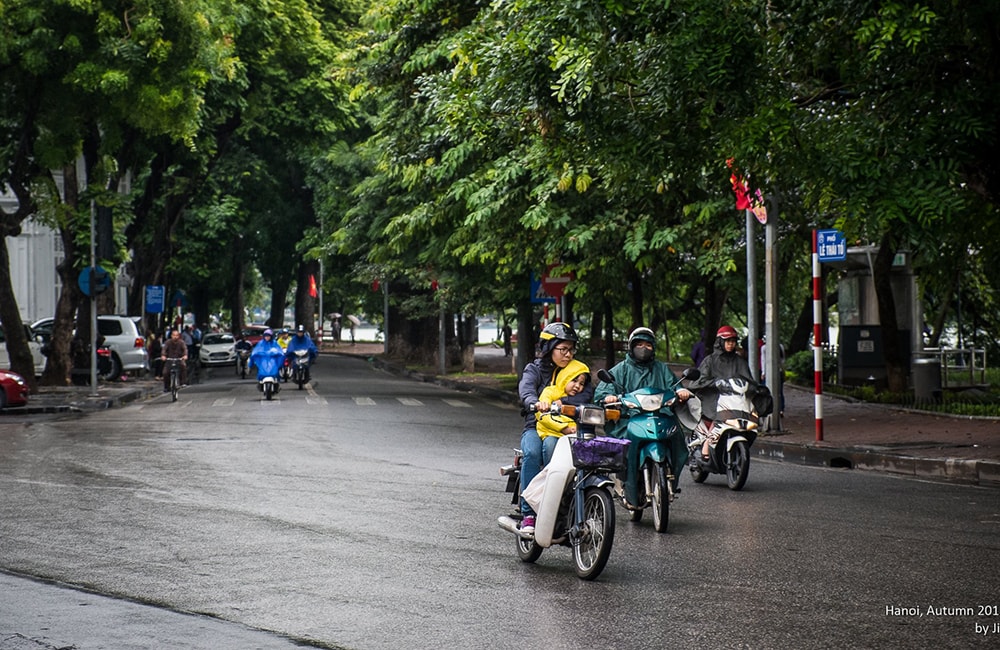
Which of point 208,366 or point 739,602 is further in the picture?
point 208,366

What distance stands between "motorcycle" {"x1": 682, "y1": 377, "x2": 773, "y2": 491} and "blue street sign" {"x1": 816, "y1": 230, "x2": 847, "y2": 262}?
5082 millimetres

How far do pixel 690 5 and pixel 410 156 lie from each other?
14.4 metres

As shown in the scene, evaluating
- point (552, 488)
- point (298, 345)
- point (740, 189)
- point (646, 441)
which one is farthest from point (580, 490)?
point (298, 345)

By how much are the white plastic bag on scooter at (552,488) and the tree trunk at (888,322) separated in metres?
17.9

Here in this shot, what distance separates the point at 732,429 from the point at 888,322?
1350 centimetres

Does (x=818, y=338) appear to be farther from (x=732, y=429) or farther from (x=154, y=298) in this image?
(x=154, y=298)

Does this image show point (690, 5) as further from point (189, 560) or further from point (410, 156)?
point (410, 156)

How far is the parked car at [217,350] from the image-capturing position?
2218 inches

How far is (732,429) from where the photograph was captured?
14.1 metres

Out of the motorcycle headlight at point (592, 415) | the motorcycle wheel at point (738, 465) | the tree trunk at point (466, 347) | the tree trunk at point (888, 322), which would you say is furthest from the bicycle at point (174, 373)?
the motorcycle headlight at point (592, 415)

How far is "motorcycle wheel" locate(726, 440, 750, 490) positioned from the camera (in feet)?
45.3

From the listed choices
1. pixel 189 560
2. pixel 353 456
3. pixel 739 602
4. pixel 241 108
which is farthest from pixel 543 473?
pixel 241 108

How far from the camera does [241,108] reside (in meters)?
39.2

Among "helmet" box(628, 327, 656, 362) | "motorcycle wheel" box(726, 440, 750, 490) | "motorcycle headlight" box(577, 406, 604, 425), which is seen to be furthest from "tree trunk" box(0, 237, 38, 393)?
"motorcycle headlight" box(577, 406, 604, 425)
